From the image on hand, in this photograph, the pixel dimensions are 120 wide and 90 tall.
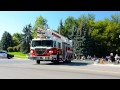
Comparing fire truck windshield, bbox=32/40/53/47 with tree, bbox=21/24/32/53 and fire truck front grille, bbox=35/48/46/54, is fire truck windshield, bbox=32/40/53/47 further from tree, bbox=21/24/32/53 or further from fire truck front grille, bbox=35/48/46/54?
tree, bbox=21/24/32/53

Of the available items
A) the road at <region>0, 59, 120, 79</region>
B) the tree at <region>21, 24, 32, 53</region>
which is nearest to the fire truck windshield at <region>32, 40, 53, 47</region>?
the road at <region>0, 59, 120, 79</region>

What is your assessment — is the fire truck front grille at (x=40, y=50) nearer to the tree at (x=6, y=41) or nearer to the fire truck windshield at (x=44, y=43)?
the fire truck windshield at (x=44, y=43)

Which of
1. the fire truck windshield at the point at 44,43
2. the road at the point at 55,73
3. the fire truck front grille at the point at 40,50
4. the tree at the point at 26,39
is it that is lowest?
the road at the point at 55,73

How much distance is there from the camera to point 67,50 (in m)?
31.6

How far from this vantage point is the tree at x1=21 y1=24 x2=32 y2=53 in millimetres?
77750

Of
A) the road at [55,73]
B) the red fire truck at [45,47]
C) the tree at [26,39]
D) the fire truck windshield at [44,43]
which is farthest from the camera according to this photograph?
the tree at [26,39]

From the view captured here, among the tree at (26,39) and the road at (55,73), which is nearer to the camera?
the road at (55,73)

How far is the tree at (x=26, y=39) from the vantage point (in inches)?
3061

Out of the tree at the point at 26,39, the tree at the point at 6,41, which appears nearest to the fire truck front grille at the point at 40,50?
the tree at the point at 26,39

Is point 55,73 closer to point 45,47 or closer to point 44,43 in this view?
point 45,47
